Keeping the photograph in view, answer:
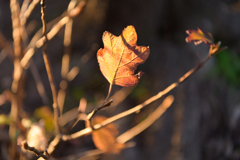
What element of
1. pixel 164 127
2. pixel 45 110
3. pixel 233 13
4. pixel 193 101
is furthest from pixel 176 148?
→ pixel 233 13

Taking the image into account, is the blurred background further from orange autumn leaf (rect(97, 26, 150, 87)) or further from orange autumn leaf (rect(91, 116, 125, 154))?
orange autumn leaf (rect(97, 26, 150, 87))

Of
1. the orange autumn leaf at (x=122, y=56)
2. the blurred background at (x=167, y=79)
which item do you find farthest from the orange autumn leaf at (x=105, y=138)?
the blurred background at (x=167, y=79)

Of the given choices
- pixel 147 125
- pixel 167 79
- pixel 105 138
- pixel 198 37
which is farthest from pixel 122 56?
pixel 167 79

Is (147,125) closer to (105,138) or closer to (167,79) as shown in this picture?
(105,138)

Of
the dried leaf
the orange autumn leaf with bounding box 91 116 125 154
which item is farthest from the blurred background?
the dried leaf

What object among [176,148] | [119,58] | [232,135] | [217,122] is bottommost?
[232,135]

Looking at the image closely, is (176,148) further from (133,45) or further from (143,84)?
(133,45)
